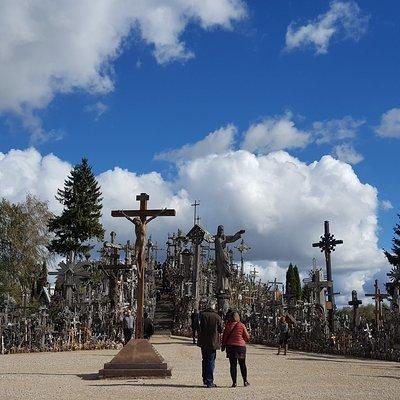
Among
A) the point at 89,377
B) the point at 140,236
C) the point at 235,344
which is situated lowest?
the point at 89,377

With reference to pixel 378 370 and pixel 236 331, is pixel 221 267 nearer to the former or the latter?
pixel 378 370

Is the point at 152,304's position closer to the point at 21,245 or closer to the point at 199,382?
the point at 21,245

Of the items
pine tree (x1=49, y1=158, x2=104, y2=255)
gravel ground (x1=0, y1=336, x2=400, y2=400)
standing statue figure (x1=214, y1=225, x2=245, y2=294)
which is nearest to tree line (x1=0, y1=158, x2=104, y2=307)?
pine tree (x1=49, y1=158, x2=104, y2=255)

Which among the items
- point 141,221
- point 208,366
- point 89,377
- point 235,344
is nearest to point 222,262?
point 141,221

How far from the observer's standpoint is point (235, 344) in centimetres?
1054

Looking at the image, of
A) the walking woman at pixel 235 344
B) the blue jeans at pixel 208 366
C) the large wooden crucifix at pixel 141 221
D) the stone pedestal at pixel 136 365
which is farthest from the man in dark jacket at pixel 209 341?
the large wooden crucifix at pixel 141 221

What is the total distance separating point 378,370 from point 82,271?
15.2m

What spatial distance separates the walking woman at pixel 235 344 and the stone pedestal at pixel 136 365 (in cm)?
169

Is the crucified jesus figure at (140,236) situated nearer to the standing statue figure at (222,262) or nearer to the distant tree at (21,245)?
the standing statue figure at (222,262)

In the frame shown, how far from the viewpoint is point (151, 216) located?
508 inches

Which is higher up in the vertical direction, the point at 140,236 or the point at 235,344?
the point at 140,236

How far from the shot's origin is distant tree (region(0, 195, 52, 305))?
39344 millimetres

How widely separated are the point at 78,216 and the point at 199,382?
3569 centimetres

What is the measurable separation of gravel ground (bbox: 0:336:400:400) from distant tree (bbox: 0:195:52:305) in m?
23.9
